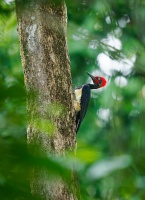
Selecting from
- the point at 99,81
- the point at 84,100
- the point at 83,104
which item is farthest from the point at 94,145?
the point at 99,81

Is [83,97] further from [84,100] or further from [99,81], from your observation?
[99,81]

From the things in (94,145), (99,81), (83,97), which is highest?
(99,81)

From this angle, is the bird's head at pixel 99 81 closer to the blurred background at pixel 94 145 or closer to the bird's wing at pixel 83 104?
the bird's wing at pixel 83 104

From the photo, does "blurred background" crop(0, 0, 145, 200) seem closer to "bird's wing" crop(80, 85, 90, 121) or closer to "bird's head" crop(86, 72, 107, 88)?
"bird's wing" crop(80, 85, 90, 121)

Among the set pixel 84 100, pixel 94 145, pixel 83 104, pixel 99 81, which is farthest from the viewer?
pixel 99 81

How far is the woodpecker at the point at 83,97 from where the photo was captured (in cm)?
452

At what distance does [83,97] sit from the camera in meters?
5.02

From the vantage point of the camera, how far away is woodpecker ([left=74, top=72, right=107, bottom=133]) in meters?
4.52

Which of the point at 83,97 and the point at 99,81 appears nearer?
the point at 83,97

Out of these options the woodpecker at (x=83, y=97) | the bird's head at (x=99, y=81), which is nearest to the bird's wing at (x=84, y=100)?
the woodpecker at (x=83, y=97)

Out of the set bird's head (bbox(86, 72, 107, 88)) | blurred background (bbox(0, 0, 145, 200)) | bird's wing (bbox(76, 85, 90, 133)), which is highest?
bird's head (bbox(86, 72, 107, 88))

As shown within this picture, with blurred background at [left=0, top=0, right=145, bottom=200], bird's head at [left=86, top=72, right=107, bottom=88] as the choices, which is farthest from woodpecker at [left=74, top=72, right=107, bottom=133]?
blurred background at [left=0, top=0, right=145, bottom=200]

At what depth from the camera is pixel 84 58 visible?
607cm

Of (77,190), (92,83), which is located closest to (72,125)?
(77,190)
